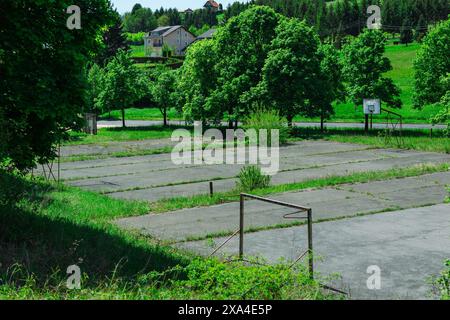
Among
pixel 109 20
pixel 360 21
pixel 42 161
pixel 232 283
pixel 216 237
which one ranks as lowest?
pixel 216 237

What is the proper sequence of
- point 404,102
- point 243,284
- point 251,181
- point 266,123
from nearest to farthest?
point 243,284
point 251,181
point 266,123
point 404,102

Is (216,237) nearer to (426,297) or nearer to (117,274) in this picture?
(117,274)

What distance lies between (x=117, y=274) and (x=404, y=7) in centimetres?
15508

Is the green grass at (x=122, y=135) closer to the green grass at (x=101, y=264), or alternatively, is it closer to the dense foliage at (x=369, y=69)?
the dense foliage at (x=369, y=69)

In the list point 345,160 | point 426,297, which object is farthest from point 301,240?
point 345,160

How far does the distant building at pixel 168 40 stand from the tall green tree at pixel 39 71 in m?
166

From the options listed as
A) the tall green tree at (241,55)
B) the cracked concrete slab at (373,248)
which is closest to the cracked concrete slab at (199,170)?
the cracked concrete slab at (373,248)

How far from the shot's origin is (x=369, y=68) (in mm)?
42688

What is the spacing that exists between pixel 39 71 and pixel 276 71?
31134 millimetres

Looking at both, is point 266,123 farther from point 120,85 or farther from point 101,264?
point 101,264

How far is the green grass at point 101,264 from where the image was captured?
26.9ft

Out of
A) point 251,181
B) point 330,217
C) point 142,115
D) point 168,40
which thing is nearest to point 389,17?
point 168,40

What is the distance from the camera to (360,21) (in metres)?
155

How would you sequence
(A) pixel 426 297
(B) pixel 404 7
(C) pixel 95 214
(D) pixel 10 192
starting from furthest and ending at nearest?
1. (B) pixel 404 7
2. (C) pixel 95 214
3. (D) pixel 10 192
4. (A) pixel 426 297
